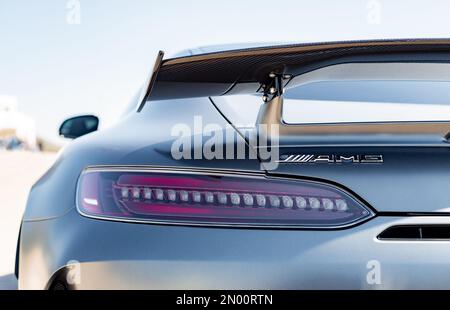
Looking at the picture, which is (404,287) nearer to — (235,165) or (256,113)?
(235,165)

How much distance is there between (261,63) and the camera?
2568 mm

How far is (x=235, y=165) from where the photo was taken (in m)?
2.04

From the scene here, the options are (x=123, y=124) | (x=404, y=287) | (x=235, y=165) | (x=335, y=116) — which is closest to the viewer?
(x=404, y=287)

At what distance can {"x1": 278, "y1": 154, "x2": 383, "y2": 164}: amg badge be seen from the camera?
197cm

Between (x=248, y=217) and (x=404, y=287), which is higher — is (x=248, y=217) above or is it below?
above

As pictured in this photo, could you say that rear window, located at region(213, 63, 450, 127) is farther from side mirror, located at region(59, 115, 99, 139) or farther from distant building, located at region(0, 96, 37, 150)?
distant building, located at region(0, 96, 37, 150)

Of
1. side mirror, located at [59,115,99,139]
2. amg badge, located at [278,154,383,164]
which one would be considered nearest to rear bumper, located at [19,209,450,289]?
amg badge, located at [278,154,383,164]

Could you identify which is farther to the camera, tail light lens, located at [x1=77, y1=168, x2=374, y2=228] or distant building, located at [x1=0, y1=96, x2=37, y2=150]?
distant building, located at [x1=0, y1=96, x2=37, y2=150]

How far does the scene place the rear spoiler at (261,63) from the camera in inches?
93.5

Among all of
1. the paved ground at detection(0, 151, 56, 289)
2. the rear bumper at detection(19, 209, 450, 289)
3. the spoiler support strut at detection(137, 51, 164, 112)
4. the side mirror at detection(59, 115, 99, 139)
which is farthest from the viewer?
the paved ground at detection(0, 151, 56, 289)

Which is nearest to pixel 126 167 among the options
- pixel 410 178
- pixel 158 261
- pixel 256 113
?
pixel 158 261

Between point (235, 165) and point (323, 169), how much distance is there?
9.6 inches

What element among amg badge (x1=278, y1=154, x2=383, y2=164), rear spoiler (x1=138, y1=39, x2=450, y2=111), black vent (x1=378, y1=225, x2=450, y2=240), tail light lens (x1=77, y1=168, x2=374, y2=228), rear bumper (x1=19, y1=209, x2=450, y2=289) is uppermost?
rear spoiler (x1=138, y1=39, x2=450, y2=111)
